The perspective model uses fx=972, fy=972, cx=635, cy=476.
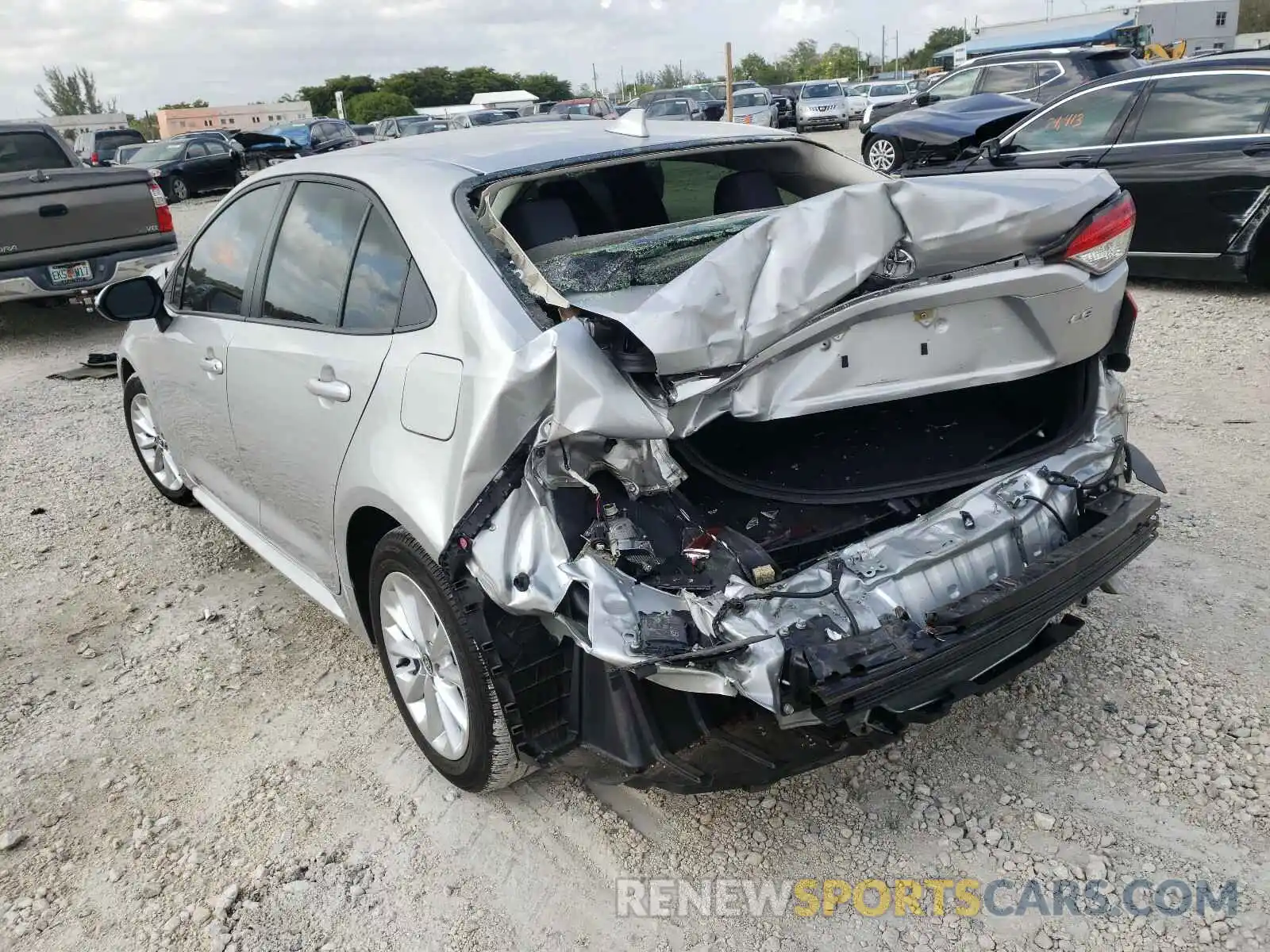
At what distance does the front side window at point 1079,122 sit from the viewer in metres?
7.65

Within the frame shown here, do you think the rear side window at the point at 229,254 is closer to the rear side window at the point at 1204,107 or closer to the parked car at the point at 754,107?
the rear side window at the point at 1204,107

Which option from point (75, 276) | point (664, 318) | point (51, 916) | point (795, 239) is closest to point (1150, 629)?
point (795, 239)

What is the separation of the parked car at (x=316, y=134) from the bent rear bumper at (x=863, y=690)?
27074 mm

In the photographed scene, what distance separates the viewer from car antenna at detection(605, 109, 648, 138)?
3311 millimetres

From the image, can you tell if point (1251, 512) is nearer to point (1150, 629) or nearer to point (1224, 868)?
point (1150, 629)

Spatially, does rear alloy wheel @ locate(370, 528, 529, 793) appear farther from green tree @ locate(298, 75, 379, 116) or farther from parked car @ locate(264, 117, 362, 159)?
green tree @ locate(298, 75, 379, 116)

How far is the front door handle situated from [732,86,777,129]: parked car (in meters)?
23.9

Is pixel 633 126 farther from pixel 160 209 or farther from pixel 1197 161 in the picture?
pixel 160 209

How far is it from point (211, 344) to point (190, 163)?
73.8ft

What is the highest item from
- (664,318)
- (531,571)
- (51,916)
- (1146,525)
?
(664,318)

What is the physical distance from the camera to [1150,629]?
3271 mm

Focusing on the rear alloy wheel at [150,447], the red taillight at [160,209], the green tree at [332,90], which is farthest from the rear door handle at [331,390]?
the green tree at [332,90]

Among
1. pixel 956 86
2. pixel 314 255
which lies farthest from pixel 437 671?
pixel 956 86

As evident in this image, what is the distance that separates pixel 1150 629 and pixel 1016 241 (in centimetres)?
156
